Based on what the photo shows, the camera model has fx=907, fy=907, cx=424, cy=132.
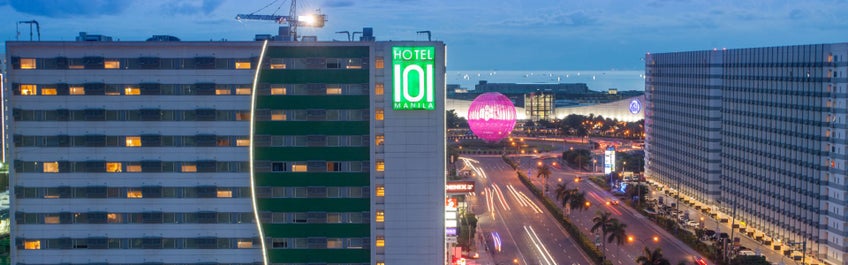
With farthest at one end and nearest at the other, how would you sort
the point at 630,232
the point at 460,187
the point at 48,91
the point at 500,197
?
the point at 500,197 < the point at 630,232 < the point at 460,187 < the point at 48,91

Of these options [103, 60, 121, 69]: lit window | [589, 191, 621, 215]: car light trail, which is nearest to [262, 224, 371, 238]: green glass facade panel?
[103, 60, 121, 69]: lit window

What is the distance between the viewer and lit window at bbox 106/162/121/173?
68.1 m

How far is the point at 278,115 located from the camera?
68.1 m

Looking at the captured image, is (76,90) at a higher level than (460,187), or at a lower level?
higher

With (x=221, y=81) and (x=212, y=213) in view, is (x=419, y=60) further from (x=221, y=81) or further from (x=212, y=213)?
(x=212, y=213)

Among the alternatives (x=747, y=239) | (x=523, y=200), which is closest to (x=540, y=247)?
(x=747, y=239)

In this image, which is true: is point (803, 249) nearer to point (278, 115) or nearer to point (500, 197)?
point (500, 197)

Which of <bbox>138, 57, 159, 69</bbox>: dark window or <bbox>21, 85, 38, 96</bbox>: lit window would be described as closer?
<bbox>138, 57, 159, 69</bbox>: dark window

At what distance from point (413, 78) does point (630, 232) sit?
2439 inches

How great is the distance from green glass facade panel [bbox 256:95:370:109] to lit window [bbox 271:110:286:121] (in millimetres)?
379

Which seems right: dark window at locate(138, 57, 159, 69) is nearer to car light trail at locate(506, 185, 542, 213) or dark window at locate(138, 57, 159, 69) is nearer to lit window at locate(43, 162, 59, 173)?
lit window at locate(43, 162, 59, 173)

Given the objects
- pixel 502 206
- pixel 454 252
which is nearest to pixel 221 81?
pixel 454 252

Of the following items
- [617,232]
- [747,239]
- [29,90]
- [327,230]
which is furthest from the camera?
[747,239]

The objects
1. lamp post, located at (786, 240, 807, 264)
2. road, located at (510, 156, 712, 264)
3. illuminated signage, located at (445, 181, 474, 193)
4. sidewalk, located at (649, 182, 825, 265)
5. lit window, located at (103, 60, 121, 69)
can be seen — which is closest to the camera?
lit window, located at (103, 60, 121, 69)
